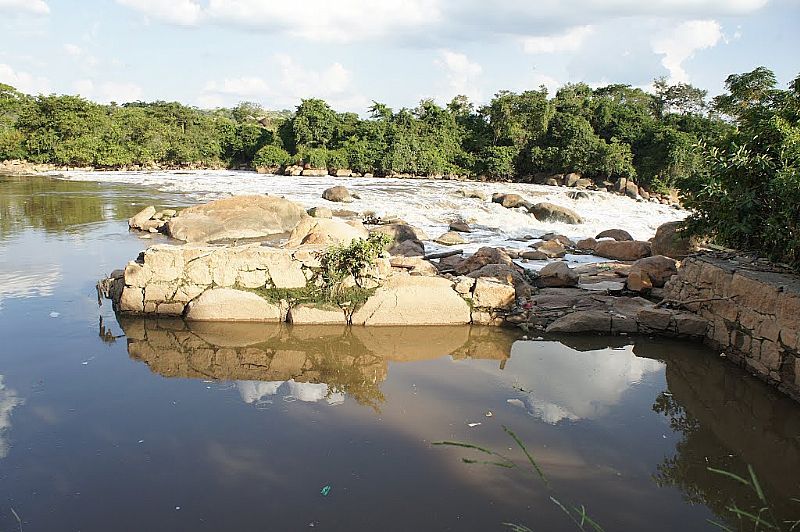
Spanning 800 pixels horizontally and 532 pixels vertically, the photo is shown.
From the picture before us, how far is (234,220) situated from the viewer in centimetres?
1447

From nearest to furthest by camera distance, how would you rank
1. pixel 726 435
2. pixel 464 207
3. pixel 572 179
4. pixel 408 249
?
pixel 726 435
pixel 408 249
pixel 464 207
pixel 572 179

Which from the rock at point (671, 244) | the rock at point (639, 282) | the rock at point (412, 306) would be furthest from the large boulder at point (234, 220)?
the rock at point (639, 282)

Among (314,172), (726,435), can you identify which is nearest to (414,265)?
(726,435)

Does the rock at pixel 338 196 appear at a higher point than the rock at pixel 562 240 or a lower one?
higher

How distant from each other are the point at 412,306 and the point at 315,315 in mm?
1261

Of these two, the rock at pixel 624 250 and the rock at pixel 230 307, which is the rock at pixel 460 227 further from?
the rock at pixel 230 307

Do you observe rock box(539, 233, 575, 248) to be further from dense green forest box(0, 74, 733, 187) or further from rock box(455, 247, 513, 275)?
dense green forest box(0, 74, 733, 187)

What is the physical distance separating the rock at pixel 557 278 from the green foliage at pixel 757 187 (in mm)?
1913

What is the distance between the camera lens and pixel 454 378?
616 centimetres

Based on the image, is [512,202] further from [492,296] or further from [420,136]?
[420,136]

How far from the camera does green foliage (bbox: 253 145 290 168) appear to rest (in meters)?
42.0

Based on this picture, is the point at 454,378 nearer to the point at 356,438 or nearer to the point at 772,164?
the point at 356,438

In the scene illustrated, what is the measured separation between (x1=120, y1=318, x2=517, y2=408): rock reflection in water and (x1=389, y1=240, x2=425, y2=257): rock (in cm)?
473

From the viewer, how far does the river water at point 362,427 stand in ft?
12.9
